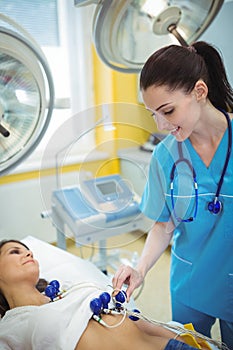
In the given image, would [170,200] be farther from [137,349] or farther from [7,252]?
[7,252]

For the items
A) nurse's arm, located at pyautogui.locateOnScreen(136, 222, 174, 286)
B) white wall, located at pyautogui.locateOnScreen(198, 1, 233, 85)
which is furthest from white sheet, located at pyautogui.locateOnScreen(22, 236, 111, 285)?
white wall, located at pyautogui.locateOnScreen(198, 1, 233, 85)

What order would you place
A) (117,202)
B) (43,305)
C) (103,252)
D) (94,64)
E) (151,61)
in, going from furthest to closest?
(94,64)
(103,252)
(117,202)
(43,305)
(151,61)

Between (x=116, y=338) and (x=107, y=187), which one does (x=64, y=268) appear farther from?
(x=116, y=338)

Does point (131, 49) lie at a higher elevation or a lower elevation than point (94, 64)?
lower

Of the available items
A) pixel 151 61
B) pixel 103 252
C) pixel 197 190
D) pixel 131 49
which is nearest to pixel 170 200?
pixel 197 190

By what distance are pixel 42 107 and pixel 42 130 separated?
0.24 feet

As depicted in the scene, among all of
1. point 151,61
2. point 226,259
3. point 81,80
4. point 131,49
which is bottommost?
point 226,259

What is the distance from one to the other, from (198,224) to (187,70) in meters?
0.45

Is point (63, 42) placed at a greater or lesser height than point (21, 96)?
greater

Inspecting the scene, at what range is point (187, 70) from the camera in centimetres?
93

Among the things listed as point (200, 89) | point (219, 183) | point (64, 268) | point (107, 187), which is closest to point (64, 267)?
point (64, 268)

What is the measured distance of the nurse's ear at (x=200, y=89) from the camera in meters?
0.94

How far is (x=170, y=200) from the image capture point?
1.08 m

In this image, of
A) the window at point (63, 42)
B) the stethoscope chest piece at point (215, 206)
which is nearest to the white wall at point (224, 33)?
the stethoscope chest piece at point (215, 206)
